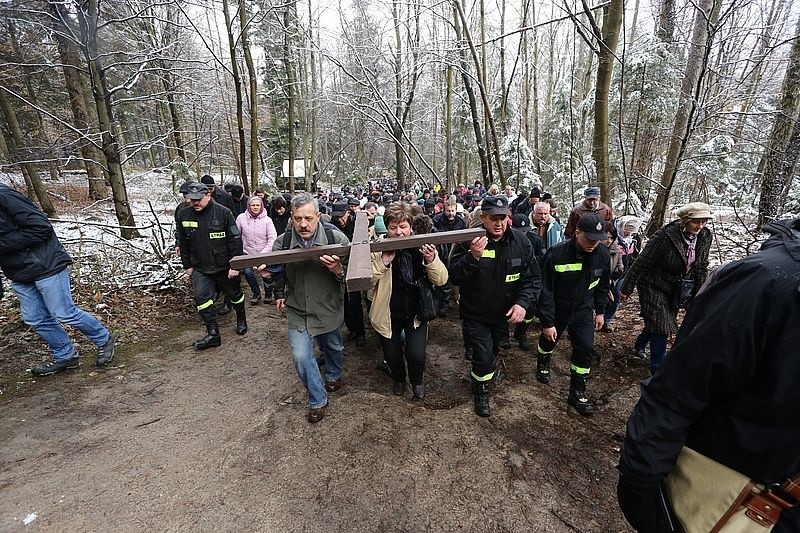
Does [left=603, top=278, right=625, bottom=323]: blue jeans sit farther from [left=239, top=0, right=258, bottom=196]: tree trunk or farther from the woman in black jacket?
[left=239, top=0, right=258, bottom=196]: tree trunk

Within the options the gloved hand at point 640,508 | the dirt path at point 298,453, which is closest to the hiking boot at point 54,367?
the dirt path at point 298,453

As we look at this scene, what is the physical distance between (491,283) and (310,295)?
5.92 ft

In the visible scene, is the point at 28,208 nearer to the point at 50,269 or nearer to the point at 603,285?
the point at 50,269

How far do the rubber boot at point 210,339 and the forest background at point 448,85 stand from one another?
3.20 metres

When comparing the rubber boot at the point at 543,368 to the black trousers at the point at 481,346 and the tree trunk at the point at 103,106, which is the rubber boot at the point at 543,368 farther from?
the tree trunk at the point at 103,106

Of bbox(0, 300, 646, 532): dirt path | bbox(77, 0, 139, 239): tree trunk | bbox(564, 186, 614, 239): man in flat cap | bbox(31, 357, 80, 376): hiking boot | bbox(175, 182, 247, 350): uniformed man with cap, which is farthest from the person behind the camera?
bbox(77, 0, 139, 239): tree trunk

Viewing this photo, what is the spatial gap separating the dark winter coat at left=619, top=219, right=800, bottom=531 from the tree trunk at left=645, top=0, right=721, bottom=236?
496 centimetres

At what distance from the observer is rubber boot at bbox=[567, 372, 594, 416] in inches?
146

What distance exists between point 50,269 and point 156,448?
Answer: 2.52 m

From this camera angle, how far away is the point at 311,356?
11.6 feet

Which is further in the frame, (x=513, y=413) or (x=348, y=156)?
(x=348, y=156)

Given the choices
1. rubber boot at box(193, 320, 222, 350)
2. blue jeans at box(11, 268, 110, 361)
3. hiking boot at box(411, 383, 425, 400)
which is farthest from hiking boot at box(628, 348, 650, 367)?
blue jeans at box(11, 268, 110, 361)

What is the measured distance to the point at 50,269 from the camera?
410cm

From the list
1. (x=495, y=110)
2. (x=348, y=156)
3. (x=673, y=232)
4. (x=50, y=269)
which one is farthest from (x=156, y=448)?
(x=348, y=156)
